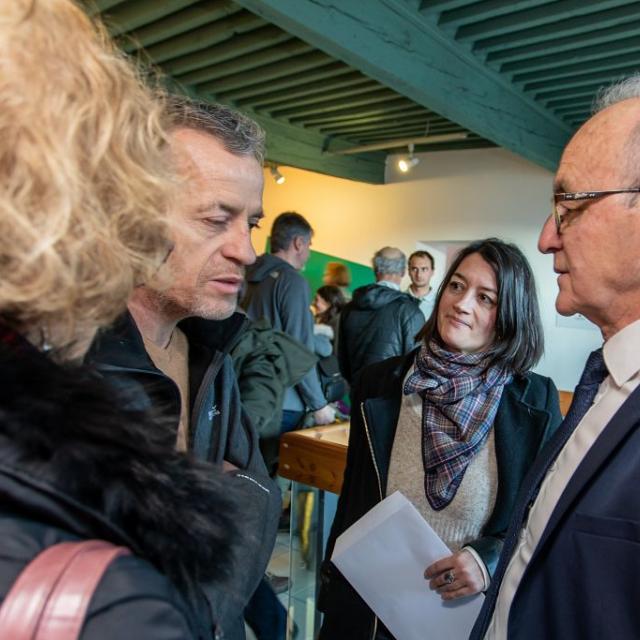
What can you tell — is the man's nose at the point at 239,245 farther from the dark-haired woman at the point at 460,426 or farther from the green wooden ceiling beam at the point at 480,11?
the green wooden ceiling beam at the point at 480,11

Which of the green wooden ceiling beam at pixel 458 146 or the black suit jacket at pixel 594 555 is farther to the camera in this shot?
the green wooden ceiling beam at pixel 458 146

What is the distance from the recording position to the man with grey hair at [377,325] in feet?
12.6

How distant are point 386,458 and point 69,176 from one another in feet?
4.34

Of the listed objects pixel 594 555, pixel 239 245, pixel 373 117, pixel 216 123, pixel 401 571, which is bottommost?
pixel 401 571

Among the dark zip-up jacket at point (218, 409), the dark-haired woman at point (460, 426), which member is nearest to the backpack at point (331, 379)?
the dark-haired woman at point (460, 426)

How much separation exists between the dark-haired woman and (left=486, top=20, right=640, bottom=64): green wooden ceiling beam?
2805 mm

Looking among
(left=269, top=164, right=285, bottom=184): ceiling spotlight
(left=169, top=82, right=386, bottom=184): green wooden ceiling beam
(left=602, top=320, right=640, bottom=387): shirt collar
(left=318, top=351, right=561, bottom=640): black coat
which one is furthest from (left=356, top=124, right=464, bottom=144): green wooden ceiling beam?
(left=602, top=320, right=640, bottom=387): shirt collar

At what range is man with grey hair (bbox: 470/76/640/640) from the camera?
2.64 feet

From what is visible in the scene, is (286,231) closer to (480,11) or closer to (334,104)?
(480,11)

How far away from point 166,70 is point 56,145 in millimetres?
4979

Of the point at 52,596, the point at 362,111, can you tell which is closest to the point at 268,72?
the point at 362,111

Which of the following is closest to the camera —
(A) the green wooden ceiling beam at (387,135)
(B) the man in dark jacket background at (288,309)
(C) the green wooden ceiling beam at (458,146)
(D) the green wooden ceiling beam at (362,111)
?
(B) the man in dark jacket background at (288,309)

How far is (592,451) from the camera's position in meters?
0.87

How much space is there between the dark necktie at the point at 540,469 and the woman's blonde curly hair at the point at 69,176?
0.83 meters
